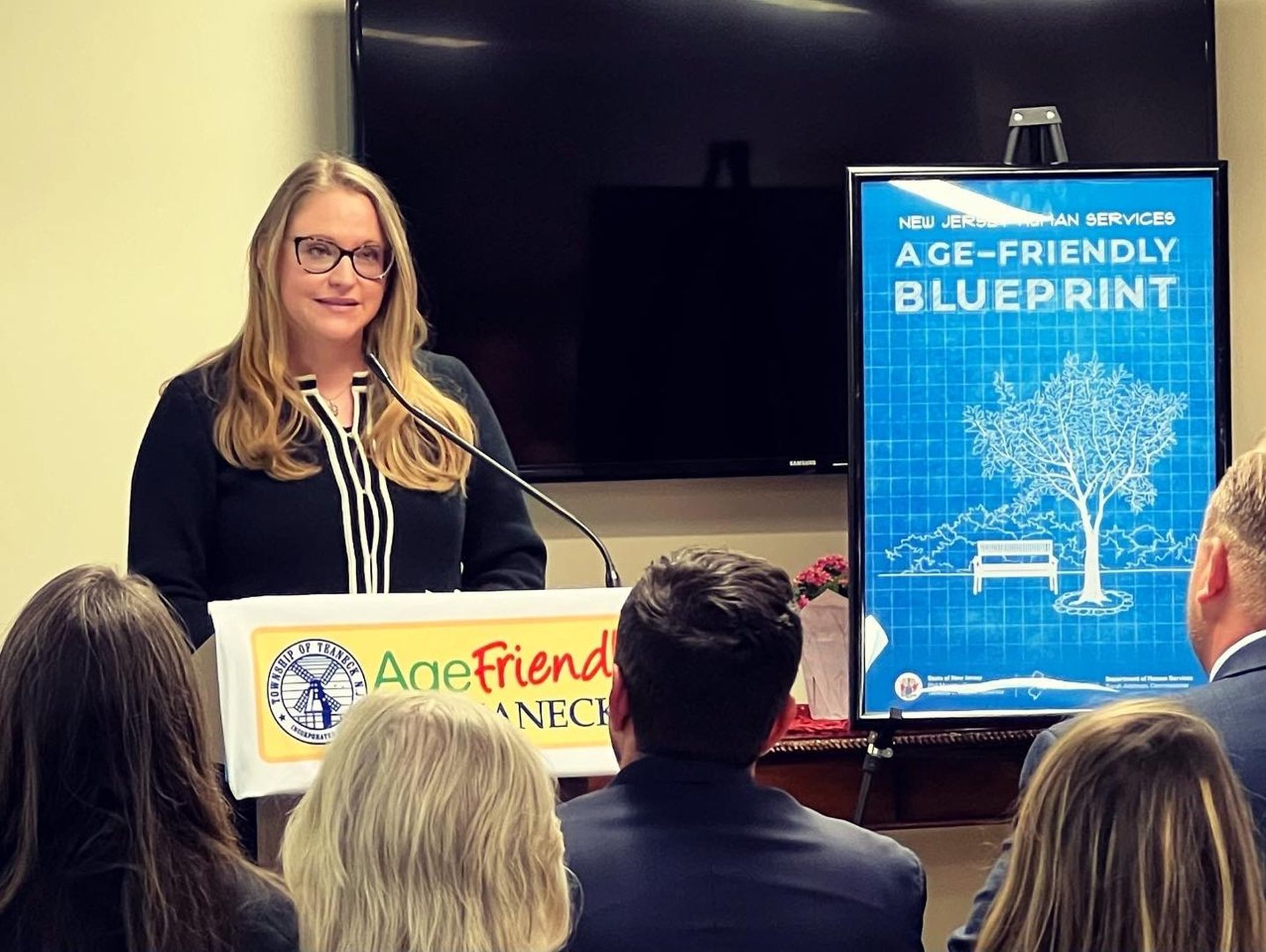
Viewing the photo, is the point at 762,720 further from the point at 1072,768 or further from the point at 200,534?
the point at 200,534

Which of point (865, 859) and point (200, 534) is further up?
point (200, 534)

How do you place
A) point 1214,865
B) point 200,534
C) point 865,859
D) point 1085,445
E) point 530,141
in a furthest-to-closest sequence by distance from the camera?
point 530,141, point 1085,445, point 200,534, point 865,859, point 1214,865

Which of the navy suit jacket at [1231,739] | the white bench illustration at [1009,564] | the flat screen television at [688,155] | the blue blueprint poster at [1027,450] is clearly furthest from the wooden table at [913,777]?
the navy suit jacket at [1231,739]

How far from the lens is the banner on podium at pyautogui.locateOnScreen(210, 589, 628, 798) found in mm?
1873

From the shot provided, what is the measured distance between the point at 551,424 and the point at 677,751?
1830 mm

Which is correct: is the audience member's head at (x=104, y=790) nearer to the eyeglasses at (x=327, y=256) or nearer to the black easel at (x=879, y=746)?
the eyeglasses at (x=327, y=256)

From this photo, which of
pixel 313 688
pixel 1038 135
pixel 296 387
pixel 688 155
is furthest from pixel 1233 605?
pixel 688 155

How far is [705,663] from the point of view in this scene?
64.9 inches

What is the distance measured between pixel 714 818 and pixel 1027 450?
Result: 153 centimetres

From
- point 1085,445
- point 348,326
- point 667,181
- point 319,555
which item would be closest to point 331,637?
point 319,555

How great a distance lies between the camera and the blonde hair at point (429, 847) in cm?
143

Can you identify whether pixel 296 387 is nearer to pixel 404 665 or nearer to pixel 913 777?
pixel 404 665

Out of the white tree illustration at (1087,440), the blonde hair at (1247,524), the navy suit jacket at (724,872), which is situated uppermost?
the white tree illustration at (1087,440)

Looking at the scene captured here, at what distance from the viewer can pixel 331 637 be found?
190 centimetres
